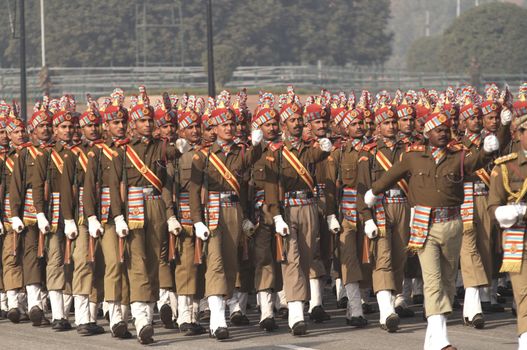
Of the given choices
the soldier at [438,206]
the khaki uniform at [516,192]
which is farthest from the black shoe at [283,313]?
the khaki uniform at [516,192]

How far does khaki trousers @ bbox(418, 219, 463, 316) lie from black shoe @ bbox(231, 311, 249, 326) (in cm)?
342

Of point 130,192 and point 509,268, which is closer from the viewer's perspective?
point 509,268

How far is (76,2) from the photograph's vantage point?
90.2 meters

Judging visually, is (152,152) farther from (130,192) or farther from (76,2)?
(76,2)

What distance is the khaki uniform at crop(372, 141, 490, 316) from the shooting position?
13.4 m

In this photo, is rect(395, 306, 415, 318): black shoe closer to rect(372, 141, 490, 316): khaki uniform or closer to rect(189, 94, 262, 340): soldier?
rect(189, 94, 262, 340): soldier

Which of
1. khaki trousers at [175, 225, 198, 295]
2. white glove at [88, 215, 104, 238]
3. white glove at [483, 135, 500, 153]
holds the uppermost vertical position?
white glove at [483, 135, 500, 153]

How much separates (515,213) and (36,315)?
21.2 ft

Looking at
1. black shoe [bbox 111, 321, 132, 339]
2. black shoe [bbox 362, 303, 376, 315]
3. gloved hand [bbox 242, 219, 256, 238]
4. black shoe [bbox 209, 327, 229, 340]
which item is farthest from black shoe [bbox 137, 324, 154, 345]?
black shoe [bbox 362, 303, 376, 315]

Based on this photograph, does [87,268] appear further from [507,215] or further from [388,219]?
[507,215]

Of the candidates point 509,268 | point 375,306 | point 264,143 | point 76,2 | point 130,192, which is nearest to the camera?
point 509,268

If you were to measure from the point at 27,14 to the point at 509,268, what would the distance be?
267 ft

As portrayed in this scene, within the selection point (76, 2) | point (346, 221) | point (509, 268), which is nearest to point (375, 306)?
point (346, 221)

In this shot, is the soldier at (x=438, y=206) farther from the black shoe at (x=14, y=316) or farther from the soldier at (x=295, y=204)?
the black shoe at (x=14, y=316)
